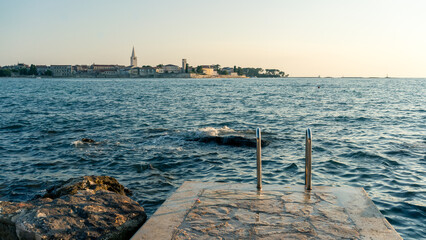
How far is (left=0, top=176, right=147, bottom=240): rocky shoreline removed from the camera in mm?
4824

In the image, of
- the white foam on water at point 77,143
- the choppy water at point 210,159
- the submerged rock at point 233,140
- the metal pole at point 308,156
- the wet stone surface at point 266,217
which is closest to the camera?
the wet stone surface at point 266,217

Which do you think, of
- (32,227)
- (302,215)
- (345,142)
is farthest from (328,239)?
(345,142)

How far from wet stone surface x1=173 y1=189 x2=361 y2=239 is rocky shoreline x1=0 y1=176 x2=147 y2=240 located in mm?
940

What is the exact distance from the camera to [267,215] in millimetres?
5371

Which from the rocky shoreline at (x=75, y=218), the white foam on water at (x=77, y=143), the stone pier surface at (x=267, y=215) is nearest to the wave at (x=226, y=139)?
the white foam on water at (x=77, y=143)

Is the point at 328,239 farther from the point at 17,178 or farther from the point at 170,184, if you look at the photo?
the point at 17,178

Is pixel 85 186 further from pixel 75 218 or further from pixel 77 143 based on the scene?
pixel 77 143

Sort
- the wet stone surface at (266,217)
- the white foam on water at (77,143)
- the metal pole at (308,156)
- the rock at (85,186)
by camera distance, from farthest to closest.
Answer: the white foam on water at (77,143)
the rock at (85,186)
the metal pole at (308,156)
the wet stone surface at (266,217)

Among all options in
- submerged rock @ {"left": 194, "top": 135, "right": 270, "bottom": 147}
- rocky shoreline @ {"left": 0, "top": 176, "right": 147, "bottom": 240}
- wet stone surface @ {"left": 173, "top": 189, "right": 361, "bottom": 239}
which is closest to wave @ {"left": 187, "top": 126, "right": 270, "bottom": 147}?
submerged rock @ {"left": 194, "top": 135, "right": 270, "bottom": 147}

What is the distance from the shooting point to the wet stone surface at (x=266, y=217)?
475cm

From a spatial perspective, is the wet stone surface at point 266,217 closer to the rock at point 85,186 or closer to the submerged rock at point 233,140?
the rock at point 85,186

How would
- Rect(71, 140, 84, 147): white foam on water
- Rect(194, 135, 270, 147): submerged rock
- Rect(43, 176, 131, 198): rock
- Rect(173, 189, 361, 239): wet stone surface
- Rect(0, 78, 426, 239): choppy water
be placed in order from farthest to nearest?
Rect(71, 140, 84, 147): white foam on water < Rect(194, 135, 270, 147): submerged rock < Rect(0, 78, 426, 239): choppy water < Rect(43, 176, 131, 198): rock < Rect(173, 189, 361, 239): wet stone surface

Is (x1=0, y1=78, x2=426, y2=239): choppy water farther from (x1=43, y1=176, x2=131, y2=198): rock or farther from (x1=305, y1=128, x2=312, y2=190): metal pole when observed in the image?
(x1=305, y1=128, x2=312, y2=190): metal pole

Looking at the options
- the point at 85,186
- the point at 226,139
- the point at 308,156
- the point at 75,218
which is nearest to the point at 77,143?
the point at 226,139
